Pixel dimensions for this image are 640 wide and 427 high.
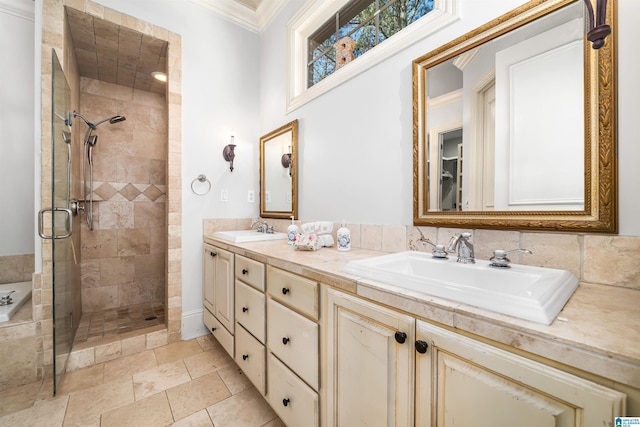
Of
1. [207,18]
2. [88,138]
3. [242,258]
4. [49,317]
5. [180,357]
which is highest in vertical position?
[207,18]

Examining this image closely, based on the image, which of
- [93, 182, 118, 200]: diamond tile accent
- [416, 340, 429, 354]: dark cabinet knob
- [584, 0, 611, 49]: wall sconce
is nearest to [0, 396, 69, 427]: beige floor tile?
[416, 340, 429, 354]: dark cabinet knob

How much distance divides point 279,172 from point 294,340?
1.56 m

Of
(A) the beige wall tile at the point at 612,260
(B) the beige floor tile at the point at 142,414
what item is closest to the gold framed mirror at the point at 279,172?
(B) the beige floor tile at the point at 142,414

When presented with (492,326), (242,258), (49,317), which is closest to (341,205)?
(242,258)

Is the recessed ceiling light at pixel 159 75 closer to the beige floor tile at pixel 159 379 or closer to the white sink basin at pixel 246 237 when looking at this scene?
the white sink basin at pixel 246 237

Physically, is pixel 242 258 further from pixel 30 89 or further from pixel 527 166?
pixel 30 89

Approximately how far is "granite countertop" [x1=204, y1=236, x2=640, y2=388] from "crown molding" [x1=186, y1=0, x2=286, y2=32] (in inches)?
105

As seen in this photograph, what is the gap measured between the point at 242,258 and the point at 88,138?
91.0 inches

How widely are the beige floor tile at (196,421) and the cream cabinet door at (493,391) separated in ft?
3.97

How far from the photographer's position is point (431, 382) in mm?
678

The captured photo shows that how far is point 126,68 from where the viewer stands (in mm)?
2594

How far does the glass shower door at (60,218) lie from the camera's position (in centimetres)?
149

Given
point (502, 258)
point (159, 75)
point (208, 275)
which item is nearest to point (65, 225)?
point (208, 275)

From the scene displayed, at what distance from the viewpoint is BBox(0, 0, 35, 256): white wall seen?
2273 mm
